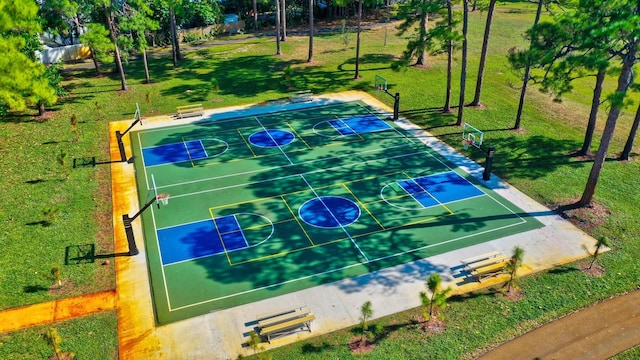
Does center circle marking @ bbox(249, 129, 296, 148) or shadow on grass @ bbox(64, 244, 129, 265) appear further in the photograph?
center circle marking @ bbox(249, 129, 296, 148)

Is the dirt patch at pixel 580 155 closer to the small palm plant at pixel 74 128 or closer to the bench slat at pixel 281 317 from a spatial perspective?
the bench slat at pixel 281 317

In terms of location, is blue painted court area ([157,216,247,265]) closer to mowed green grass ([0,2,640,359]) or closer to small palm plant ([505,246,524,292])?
mowed green grass ([0,2,640,359])

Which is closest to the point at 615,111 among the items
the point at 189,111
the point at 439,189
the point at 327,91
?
the point at 439,189

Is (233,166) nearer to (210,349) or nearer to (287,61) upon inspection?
(210,349)

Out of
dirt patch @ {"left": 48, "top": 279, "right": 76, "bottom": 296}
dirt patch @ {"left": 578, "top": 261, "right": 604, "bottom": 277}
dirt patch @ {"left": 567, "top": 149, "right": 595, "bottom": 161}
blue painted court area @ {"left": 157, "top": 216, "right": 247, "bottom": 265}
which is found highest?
dirt patch @ {"left": 567, "top": 149, "right": 595, "bottom": 161}

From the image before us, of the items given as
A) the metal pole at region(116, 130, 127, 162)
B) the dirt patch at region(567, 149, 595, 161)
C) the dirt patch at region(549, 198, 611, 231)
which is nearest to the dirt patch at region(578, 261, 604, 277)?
the dirt patch at region(549, 198, 611, 231)

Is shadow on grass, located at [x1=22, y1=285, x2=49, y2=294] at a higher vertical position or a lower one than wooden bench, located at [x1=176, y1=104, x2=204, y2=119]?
lower

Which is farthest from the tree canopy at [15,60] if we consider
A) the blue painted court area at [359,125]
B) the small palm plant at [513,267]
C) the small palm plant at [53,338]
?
the small palm plant at [513,267]
